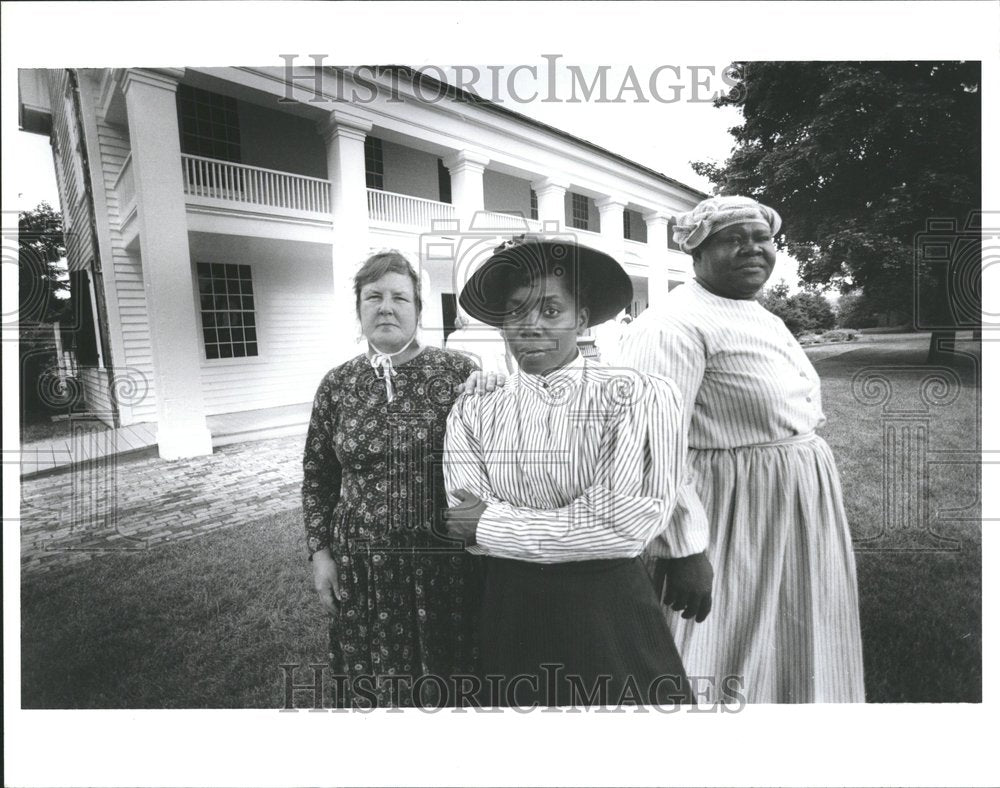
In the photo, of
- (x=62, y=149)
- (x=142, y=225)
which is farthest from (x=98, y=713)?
(x=62, y=149)

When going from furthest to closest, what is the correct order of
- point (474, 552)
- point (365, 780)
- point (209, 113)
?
point (365, 780) → point (209, 113) → point (474, 552)

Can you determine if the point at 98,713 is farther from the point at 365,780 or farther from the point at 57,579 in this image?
the point at 365,780

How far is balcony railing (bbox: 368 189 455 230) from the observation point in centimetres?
Answer: 261

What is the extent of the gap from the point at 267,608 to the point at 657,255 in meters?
2.45

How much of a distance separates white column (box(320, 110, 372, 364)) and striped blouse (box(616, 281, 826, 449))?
1233 millimetres

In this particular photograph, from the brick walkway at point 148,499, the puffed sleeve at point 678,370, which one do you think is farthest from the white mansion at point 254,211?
the puffed sleeve at point 678,370

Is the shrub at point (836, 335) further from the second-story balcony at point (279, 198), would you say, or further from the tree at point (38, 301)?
the tree at point (38, 301)

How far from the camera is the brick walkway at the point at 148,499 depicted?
270 centimetres

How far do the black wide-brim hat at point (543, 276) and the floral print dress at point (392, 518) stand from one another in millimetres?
283

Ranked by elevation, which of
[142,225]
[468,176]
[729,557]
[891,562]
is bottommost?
[891,562]

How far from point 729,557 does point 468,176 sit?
205 centimetres

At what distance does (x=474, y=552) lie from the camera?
2400 mm

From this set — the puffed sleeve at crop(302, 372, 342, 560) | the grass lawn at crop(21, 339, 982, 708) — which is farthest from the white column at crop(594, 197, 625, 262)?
the puffed sleeve at crop(302, 372, 342, 560)

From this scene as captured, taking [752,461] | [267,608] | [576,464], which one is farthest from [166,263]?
[752,461]
